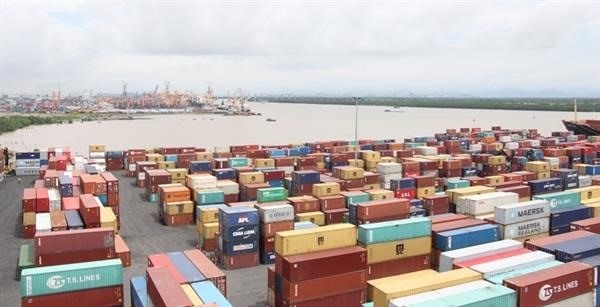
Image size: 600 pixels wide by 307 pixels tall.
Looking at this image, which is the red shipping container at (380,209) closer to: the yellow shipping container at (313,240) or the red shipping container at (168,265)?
the yellow shipping container at (313,240)

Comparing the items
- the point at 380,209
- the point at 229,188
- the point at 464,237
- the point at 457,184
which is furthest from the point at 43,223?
the point at 457,184

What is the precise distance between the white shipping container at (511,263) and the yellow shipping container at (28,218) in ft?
76.4

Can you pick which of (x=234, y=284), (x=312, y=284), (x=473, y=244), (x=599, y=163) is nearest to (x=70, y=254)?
(x=234, y=284)

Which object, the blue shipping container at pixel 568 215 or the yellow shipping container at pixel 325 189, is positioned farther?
the yellow shipping container at pixel 325 189

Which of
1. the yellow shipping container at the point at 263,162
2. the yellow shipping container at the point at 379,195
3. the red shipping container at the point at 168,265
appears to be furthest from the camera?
the yellow shipping container at the point at 263,162

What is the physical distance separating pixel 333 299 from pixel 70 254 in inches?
407

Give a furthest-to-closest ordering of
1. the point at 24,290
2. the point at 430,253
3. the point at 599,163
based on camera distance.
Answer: the point at 599,163 → the point at 430,253 → the point at 24,290

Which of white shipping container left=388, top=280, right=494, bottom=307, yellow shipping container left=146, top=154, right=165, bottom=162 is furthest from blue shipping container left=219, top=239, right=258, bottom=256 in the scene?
yellow shipping container left=146, top=154, right=165, bottom=162

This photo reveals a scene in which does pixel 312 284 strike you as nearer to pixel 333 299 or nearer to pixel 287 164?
pixel 333 299

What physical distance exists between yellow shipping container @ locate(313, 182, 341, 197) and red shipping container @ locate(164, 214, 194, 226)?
26.0ft

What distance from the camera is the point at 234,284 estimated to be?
20.7 meters

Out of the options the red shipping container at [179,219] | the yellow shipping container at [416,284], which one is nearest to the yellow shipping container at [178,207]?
the red shipping container at [179,219]

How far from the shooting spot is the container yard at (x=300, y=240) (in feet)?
48.1

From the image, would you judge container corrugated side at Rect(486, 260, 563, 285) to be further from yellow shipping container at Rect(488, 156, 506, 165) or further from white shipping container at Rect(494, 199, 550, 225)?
yellow shipping container at Rect(488, 156, 506, 165)
